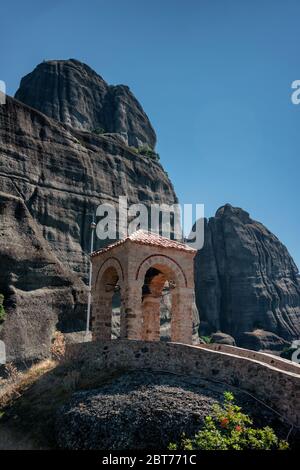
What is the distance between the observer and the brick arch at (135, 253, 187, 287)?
1846cm

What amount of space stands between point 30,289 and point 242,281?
50536mm

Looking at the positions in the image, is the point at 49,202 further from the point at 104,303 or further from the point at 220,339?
the point at 220,339

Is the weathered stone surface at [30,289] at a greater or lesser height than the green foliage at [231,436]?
greater

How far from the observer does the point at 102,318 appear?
67.6ft

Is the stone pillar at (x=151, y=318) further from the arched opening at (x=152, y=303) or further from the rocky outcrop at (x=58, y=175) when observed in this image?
the rocky outcrop at (x=58, y=175)

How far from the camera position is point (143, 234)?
65.8 ft

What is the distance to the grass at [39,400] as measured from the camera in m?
13.4

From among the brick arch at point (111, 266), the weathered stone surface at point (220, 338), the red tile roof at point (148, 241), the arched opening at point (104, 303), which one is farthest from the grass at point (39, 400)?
the weathered stone surface at point (220, 338)

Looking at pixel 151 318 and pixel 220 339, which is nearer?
pixel 151 318

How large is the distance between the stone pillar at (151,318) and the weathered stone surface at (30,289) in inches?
566

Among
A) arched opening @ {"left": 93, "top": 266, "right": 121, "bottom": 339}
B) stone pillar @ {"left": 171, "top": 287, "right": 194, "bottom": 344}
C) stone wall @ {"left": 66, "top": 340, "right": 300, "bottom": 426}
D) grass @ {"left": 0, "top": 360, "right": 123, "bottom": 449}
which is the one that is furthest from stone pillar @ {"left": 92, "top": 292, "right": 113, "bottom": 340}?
stone pillar @ {"left": 171, "top": 287, "right": 194, "bottom": 344}

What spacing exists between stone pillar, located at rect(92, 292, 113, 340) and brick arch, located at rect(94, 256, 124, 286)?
80 cm

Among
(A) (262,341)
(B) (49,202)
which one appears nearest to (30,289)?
(B) (49,202)

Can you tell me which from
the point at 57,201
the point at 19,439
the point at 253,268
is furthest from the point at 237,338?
the point at 19,439
